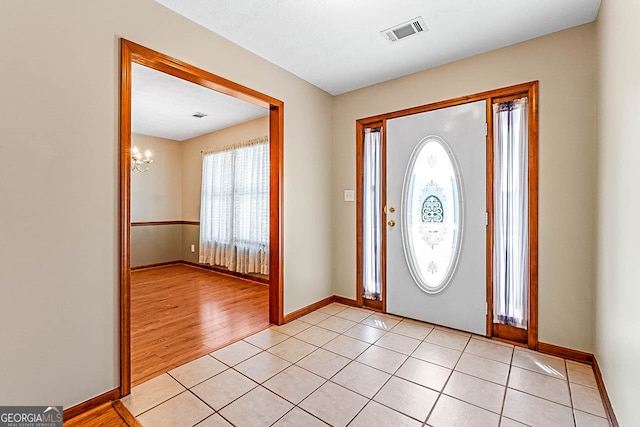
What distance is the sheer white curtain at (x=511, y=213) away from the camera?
2.50 metres

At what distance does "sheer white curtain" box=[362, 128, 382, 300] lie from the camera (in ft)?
11.1

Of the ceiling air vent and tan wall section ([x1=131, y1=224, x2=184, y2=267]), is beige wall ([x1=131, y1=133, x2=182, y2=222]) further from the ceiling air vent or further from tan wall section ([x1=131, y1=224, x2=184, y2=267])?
the ceiling air vent

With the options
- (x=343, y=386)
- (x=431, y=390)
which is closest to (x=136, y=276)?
(x=343, y=386)

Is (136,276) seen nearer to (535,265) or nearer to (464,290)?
(464,290)

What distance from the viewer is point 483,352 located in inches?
94.4

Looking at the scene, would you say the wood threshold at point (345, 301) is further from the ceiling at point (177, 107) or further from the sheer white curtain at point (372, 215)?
the ceiling at point (177, 107)

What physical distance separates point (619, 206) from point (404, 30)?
71.7 inches

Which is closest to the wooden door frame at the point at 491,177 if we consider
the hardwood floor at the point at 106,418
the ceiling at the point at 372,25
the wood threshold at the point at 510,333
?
the wood threshold at the point at 510,333

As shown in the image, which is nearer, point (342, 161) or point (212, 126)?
point (342, 161)

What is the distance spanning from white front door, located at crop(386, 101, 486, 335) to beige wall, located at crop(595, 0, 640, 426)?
2.70 feet

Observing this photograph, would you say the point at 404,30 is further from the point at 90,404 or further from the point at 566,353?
the point at 90,404

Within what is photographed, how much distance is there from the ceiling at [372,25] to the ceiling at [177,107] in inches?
50.0

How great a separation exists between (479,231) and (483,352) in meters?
1.01

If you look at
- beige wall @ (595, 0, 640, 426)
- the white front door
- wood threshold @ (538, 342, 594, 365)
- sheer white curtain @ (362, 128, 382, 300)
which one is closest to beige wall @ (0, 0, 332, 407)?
sheer white curtain @ (362, 128, 382, 300)
